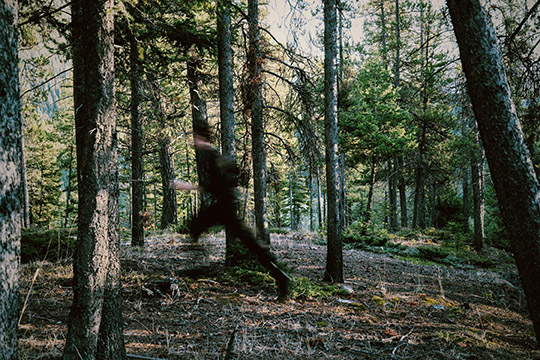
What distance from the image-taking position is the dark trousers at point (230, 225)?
1.33 m

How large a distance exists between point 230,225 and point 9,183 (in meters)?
1.52

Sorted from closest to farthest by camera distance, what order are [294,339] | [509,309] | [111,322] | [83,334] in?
[83,334] → [111,322] → [294,339] → [509,309]

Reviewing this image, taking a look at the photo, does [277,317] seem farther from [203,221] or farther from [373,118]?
[373,118]

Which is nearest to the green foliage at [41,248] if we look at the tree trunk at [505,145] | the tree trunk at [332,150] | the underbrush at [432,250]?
the tree trunk at [332,150]

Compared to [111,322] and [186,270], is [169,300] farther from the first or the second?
[111,322]

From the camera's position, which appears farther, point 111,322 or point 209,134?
point 111,322

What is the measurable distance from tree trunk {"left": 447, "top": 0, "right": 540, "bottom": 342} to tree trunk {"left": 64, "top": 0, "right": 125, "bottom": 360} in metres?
3.93

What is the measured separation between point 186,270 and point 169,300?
1.41 meters

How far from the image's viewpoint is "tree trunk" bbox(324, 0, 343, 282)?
23.3ft

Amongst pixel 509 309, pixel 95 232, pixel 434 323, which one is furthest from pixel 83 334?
pixel 509 309

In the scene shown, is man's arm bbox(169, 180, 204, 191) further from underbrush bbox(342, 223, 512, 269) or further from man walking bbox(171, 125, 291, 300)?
underbrush bbox(342, 223, 512, 269)

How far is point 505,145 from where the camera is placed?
3.26 meters

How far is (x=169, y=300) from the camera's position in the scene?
5.08 meters

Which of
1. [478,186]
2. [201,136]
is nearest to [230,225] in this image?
[201,136]
